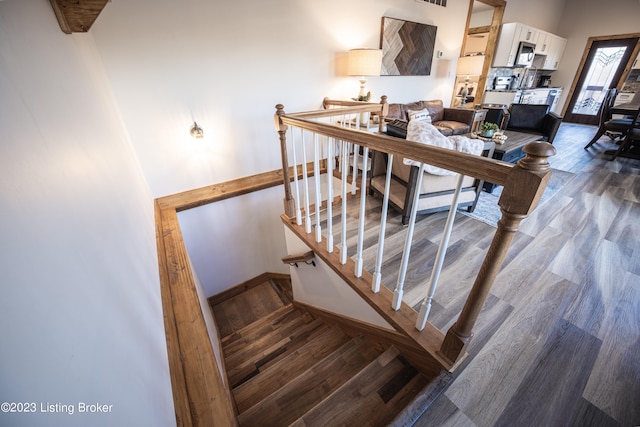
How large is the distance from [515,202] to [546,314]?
3.57ft

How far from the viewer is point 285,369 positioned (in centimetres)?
179

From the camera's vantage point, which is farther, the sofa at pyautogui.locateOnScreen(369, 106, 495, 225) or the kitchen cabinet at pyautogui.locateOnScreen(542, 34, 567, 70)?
the kitchen cabinet at pyautogui.locateOnScreen(542, 34, 567, 70)

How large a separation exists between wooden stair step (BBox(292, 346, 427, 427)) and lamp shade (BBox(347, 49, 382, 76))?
10.2ft

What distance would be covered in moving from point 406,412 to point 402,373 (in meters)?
0.28

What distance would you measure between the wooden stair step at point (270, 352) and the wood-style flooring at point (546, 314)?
95 centimetres

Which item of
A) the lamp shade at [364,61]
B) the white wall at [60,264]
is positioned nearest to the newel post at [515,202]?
the white wall at [60,264]

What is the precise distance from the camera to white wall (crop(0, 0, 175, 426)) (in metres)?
0.39

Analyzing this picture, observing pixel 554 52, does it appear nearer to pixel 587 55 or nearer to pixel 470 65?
pixel 587 55

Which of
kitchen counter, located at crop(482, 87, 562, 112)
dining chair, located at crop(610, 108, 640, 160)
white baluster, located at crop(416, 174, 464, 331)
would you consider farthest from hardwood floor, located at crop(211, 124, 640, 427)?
kitchen counter, located at crop(482, 87, 562, 112)

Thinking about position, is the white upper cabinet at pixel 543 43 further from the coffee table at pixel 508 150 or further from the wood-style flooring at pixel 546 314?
the wood-style flooring at pixel 546 314

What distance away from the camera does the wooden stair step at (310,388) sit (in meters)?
1.34

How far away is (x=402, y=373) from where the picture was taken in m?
1.26

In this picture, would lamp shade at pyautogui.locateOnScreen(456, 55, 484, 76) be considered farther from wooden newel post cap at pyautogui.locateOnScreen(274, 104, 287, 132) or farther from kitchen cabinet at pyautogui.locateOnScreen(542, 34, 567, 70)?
wooden newel post cap at pyautogui.locateOnScreen(274, 104, 287, 132)

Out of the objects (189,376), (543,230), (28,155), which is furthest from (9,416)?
(543,230)
